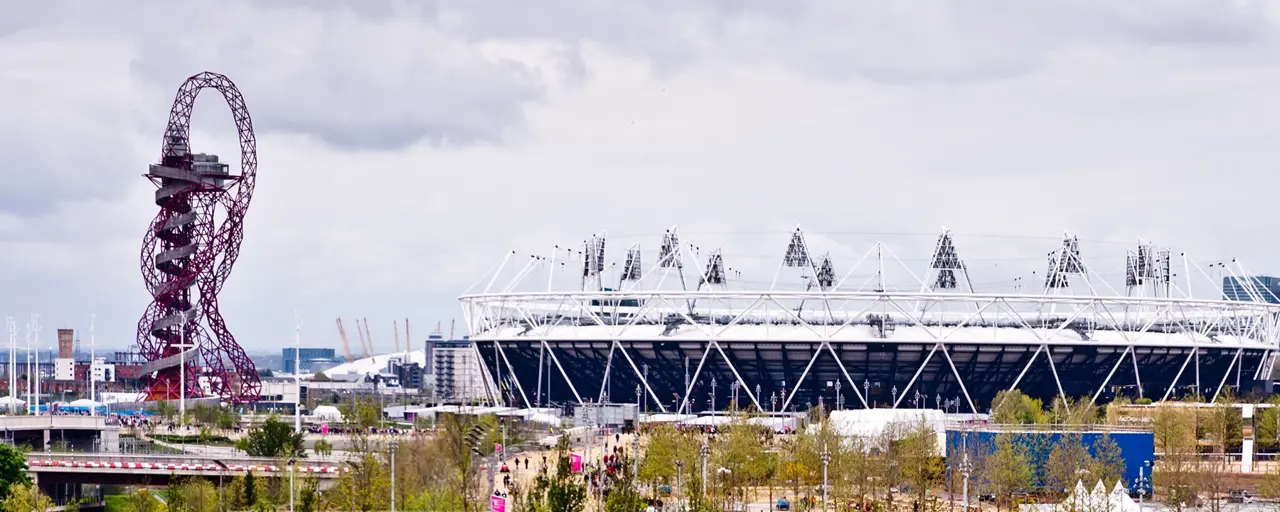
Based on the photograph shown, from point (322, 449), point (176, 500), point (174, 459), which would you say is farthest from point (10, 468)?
point (322, 449)

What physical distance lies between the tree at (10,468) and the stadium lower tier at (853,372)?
48.6 meters

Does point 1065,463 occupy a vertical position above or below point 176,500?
above

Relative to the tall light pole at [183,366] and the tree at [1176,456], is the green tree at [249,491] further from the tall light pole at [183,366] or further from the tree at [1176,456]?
the tall light pole at [183,366]

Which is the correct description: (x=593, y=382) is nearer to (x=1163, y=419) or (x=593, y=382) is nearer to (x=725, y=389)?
(x=725, y=389)

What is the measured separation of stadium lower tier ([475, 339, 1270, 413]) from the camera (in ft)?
366

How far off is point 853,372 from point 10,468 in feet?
186

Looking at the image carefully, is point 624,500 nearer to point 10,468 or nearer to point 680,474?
point 680,474

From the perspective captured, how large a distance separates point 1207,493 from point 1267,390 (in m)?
64.1

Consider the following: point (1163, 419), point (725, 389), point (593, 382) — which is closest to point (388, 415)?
point (593, 382)

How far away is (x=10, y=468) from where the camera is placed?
69.2 metres

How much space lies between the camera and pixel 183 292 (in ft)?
386

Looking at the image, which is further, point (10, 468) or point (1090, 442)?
point (10, 468)

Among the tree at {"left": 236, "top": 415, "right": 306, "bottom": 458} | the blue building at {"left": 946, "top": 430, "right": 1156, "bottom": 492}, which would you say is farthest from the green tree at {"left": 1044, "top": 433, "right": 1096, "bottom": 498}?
the tree at {"left": 236, "top": 415, "right": 306, "bottom": 458}

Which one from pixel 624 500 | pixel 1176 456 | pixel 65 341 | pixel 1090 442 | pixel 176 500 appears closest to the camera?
pixel 624 500
